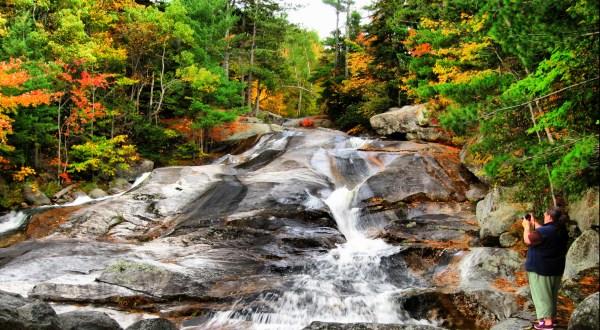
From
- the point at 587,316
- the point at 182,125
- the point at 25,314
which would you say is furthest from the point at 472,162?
the point at 182,125

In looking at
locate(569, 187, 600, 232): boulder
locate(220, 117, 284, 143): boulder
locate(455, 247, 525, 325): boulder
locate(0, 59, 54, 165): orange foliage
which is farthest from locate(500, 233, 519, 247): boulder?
locate(220, 117, 284, 143): boulder

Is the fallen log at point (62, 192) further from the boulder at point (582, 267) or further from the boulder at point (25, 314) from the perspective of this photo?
the boulder at point (582, 267)

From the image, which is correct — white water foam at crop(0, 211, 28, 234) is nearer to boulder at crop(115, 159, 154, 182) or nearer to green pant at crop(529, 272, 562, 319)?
boulder at crop(115, 159, 154, 182)

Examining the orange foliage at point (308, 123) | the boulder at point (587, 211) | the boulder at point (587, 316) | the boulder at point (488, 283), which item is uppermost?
the orange foliage at point (308, 123)

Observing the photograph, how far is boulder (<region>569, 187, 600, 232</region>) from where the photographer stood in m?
7.21

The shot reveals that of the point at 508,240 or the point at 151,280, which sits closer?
the point at 151,280

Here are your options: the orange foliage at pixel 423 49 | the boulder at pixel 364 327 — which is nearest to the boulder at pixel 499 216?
the boulder at pixel 364 327

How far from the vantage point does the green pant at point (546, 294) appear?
528cm

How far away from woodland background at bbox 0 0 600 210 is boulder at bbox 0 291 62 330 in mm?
6567

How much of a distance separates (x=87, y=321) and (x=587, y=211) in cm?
919

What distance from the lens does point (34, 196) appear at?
1552 cm

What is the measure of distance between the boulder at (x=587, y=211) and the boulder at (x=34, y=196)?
18051 mm

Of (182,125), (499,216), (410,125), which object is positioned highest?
(410,125)

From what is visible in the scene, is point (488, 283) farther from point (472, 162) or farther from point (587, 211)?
point (472, 162)
